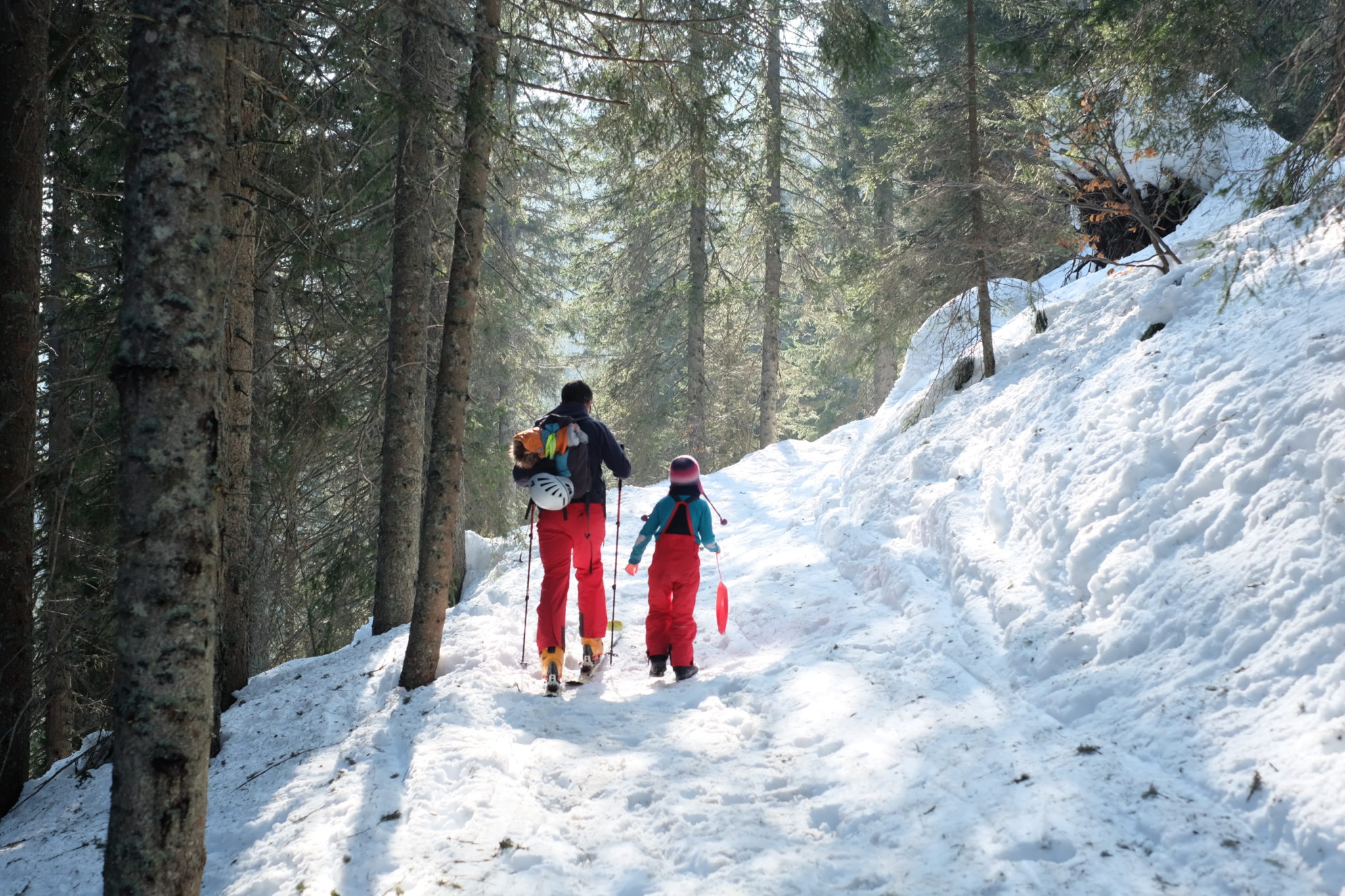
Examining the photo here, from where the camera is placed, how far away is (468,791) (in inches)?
167

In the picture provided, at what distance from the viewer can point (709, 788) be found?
13.9 ft

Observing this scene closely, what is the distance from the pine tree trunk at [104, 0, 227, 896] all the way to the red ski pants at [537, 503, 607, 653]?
121 inches

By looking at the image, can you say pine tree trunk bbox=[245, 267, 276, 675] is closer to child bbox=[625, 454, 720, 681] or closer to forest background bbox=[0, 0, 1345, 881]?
forest background bbox=[0, 0, 1345, 881]

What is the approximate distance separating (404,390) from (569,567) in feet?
8.22

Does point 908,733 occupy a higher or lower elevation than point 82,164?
lower

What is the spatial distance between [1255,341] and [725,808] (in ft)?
16.1

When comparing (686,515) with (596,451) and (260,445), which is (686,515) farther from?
(260,445)

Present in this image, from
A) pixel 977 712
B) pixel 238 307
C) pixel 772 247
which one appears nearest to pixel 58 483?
pixel 238 307

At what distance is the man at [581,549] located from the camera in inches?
239

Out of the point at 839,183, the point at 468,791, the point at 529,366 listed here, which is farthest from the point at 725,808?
the point at 839,183

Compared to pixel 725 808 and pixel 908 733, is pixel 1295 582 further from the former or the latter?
pixel 725 808

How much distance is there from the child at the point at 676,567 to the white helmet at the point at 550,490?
2.67 ft

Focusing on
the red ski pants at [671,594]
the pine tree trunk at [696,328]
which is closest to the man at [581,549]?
the red ski pants at [671,594]

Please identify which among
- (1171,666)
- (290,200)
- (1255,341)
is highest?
(290,200)
